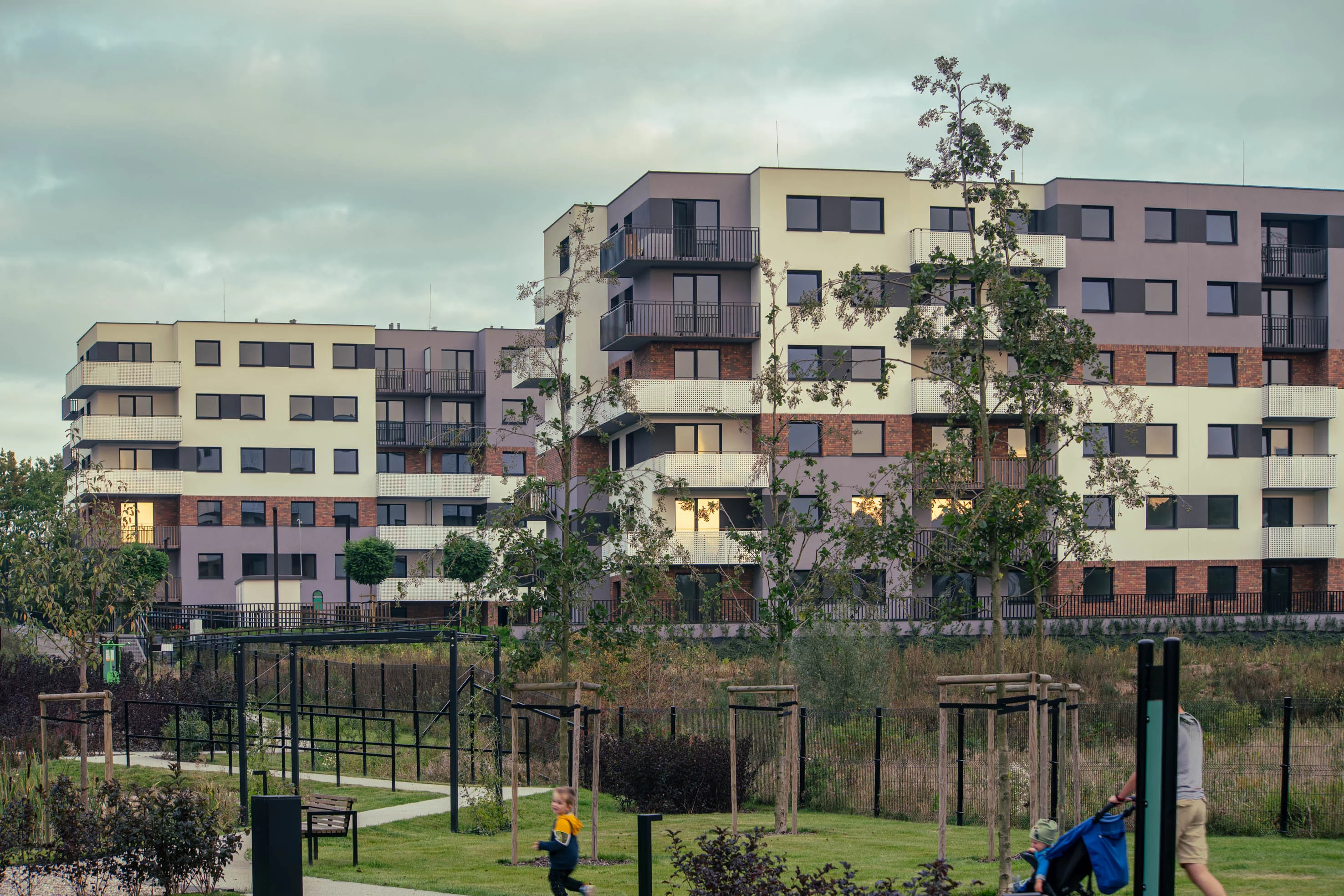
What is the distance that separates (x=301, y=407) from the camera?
2982 inches

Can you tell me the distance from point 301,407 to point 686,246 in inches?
1230

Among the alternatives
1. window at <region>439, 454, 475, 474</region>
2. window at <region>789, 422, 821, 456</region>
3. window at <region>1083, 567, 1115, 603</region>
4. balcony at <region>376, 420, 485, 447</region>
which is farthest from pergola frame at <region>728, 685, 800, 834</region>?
window at <region>439, 454, 475, 474</region>

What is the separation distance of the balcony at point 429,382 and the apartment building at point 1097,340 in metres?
23.7

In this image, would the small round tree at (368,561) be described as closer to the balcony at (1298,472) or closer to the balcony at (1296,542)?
the balcony at (1296,542)

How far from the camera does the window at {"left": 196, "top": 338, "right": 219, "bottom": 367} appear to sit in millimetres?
74250

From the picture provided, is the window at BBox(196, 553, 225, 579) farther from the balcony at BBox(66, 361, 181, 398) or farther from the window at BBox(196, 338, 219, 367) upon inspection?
the window at BBox(196, 338, 219, 367)

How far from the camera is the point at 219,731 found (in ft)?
96.2

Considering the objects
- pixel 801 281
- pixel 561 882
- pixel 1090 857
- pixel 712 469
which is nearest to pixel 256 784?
pixel 561 882

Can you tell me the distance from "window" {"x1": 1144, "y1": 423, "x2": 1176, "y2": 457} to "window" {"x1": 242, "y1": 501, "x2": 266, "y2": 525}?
4381cm

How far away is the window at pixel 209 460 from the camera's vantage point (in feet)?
242

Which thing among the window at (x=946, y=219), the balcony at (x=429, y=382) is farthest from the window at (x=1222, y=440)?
the balcony at (x=429, y=382)

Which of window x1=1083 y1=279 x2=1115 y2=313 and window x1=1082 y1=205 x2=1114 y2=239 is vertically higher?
window x1=1082 y1=205 x2=1114 y2=239

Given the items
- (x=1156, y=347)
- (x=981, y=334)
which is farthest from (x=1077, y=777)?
(x=1156, y=347)

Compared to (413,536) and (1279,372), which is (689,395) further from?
(413,536)
